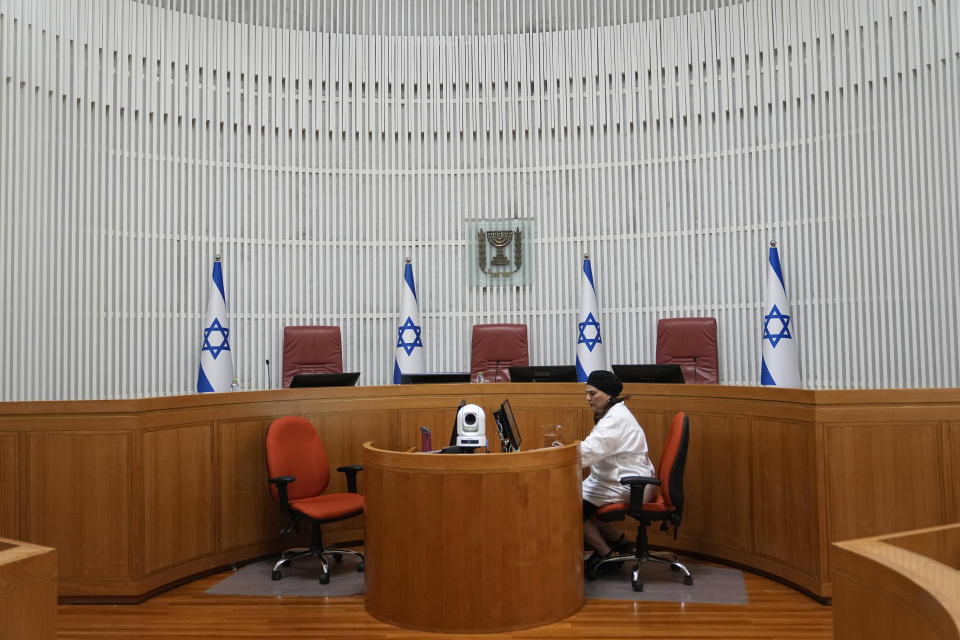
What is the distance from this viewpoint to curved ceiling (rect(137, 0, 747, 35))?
30.9 feet

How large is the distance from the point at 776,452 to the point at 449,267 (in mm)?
5469

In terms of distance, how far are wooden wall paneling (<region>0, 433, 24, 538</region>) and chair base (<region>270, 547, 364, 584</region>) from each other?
4.90 ft

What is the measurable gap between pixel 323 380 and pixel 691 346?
3851 millimetres

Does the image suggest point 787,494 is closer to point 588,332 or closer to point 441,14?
point 588,332

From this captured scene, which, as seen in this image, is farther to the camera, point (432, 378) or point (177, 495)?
point (432, 378)

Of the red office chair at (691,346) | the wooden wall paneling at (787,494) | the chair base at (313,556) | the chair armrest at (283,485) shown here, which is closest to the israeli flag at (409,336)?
the red office chair at (691,346)

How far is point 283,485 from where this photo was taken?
5.11 m

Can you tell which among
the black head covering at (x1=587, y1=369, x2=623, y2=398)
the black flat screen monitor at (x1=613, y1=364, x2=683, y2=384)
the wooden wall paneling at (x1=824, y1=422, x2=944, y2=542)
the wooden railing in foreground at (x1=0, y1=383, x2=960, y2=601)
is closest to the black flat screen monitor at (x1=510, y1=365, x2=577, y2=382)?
the black flat screen monitor at (x1=613, y1=364, x2=683, y2=384)

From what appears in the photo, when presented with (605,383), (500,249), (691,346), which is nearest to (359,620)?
(605,383)

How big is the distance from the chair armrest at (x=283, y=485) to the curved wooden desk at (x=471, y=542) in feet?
3.46

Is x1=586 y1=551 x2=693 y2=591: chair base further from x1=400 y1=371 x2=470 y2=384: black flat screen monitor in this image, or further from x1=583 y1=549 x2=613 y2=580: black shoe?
x1=400 y1=371 x2=470 y2=384: black flat screen monitor

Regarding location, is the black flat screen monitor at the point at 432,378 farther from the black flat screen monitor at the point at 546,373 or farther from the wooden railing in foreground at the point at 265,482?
the wooden railing in foreground at the point at 265,482

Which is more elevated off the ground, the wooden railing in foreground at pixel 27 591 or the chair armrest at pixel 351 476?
the wooden railing in foreground at pixel 27 591

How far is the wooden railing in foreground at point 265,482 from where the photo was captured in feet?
14.4
